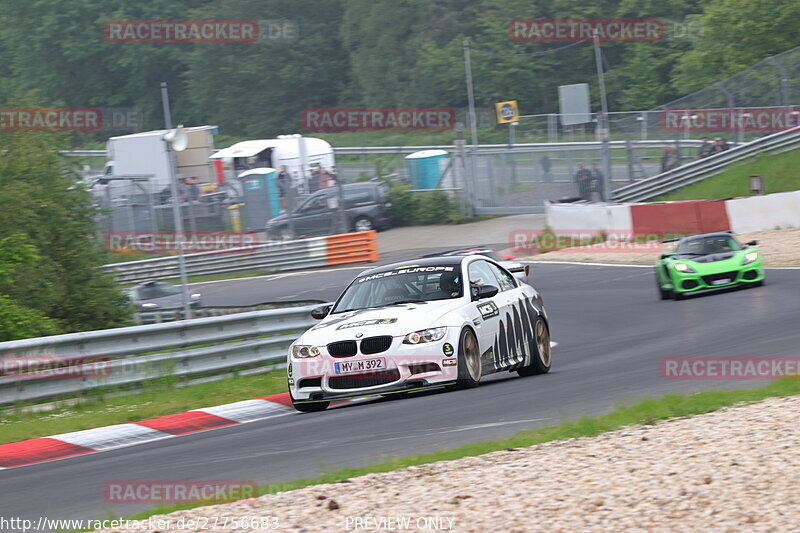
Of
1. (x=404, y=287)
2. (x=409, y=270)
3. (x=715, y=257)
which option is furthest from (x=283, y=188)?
(x=404, y=287)

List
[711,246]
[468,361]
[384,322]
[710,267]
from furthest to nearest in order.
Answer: [711,246] → [710,267] → [468,361] → [384,322]

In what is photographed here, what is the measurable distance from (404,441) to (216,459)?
1.39 meters

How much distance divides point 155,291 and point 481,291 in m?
16.5

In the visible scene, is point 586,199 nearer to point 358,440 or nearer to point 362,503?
point 358,440

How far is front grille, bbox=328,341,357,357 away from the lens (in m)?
11.0

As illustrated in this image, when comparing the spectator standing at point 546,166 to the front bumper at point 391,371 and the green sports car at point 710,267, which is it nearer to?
the green sports car at point 710,267

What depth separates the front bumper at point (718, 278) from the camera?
2031cm

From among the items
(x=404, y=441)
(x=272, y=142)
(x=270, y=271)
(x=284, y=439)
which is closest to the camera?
(x=404, y=441)

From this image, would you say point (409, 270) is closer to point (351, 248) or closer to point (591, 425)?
point (591, 425)

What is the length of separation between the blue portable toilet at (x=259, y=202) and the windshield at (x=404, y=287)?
2691 cm

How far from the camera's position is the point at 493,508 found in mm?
6000

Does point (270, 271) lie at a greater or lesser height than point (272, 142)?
lesser

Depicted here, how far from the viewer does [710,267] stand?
20.3m

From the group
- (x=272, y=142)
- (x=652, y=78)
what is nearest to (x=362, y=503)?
(x=272, y=142)
